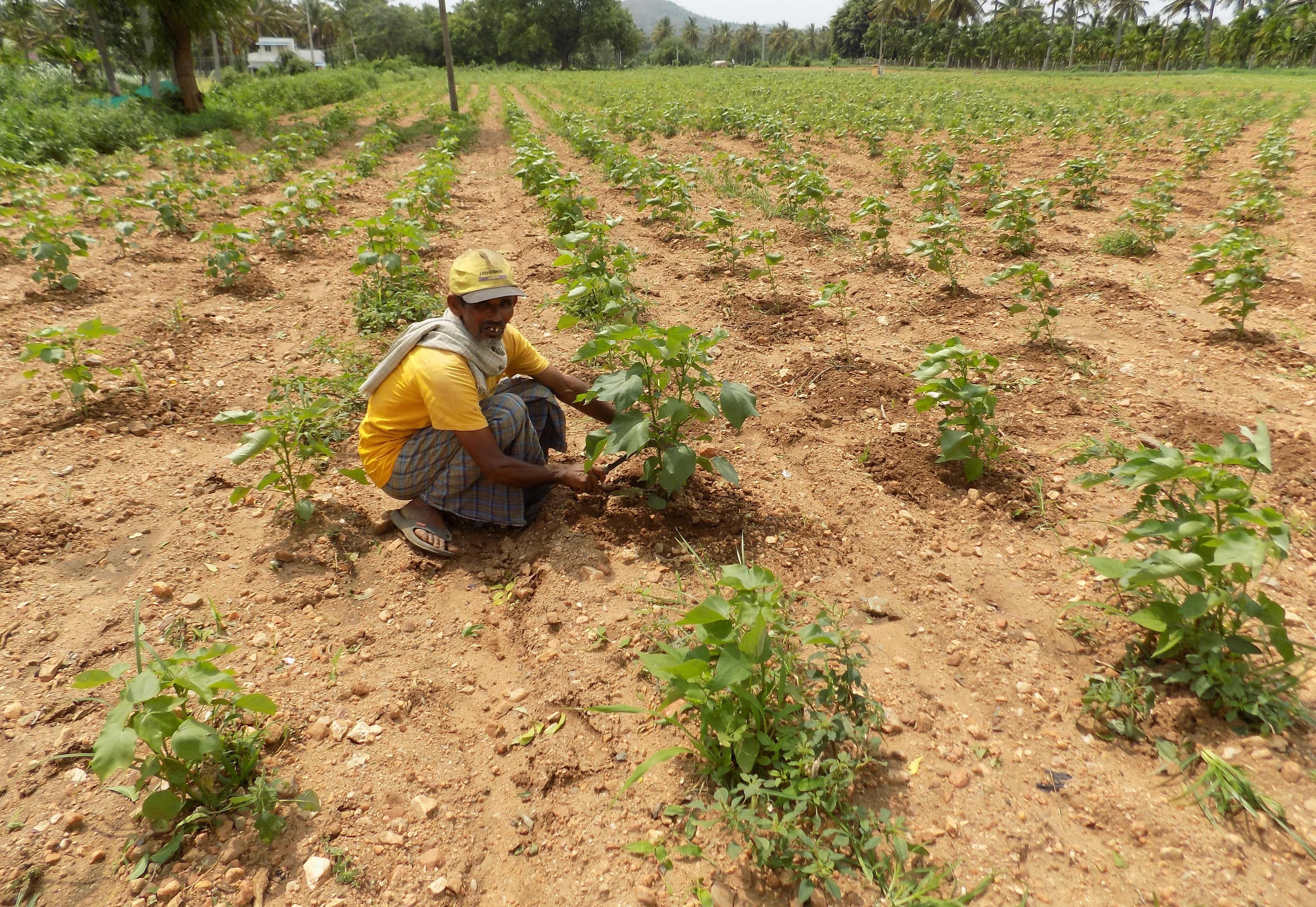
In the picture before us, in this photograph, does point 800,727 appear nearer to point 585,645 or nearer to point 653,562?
point 585,645

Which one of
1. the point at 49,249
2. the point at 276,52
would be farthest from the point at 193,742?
the point at 276,52

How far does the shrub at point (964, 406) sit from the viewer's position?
2.88 m

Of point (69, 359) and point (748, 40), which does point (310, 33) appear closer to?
point (748, 40)

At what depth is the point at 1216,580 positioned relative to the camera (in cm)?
181

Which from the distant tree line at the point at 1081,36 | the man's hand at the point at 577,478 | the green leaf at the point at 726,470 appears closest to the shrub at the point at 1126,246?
the green leaf at the point at 726,470

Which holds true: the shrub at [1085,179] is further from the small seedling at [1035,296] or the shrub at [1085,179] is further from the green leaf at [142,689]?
the green leaf at [142,689]

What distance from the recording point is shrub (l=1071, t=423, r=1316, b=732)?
1.76 m

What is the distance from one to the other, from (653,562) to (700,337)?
3.02 feet

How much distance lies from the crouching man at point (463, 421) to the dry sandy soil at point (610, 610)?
0.17 metres

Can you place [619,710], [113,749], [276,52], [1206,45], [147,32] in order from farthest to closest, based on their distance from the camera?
[276,52] → [1206,45] → [147,32] → [619,710] → [113,749]

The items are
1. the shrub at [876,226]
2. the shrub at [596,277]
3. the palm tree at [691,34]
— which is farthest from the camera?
the palm tree at [691,34]

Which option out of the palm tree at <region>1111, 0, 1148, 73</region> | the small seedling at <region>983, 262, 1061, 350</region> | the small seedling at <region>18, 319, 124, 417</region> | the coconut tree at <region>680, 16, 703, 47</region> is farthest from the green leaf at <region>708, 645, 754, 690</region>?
the coconut tree at <region>680, 16, 703, 47</region>

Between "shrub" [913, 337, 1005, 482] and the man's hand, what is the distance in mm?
1356

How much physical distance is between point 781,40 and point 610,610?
110m
